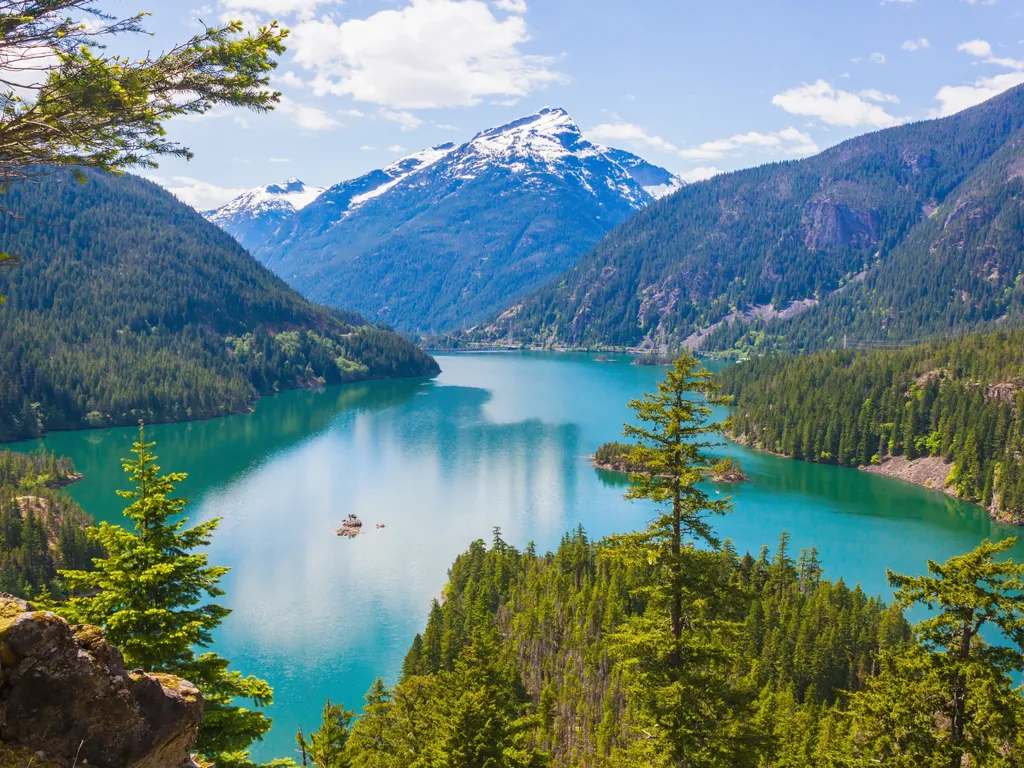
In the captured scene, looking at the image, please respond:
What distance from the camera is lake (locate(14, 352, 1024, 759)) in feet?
183

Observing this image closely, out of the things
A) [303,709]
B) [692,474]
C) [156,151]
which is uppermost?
[156,151]

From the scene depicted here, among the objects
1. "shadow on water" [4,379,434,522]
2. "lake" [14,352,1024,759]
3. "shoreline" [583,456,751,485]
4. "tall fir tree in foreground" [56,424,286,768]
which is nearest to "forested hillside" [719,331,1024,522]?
"lake" [14,352,1024,759]

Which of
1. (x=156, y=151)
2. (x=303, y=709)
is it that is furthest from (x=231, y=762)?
(x=303, y=709)

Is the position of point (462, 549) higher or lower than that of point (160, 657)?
lower

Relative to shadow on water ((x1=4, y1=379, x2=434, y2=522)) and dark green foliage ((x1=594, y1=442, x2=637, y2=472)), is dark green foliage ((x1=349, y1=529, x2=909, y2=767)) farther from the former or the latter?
shadow on water ((x1=4, y1=379, x2=434, y2=522))

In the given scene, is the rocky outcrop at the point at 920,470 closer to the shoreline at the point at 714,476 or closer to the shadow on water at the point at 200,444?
the shoreline at the point at 714,476

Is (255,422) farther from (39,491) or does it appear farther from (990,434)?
(990,434)

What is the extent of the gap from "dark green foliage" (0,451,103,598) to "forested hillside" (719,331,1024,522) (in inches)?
2940

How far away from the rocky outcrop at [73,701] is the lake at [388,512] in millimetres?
35390

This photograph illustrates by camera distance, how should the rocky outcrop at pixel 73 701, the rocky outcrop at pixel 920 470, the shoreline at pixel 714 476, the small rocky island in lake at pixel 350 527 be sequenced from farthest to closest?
the rocky outcrop at pixel 920 470 < the shoreline at pixel 714 476 < the small rocky island in lake at pixel 350 527 < the rocky outcrop at pixel 73 701

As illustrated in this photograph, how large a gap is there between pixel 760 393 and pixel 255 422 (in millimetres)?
109616

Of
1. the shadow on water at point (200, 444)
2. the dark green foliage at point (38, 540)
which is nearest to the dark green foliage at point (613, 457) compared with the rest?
the shadow on water at point (200, 444)

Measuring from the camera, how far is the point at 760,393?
162 metres

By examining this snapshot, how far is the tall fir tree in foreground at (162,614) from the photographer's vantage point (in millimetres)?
14781
